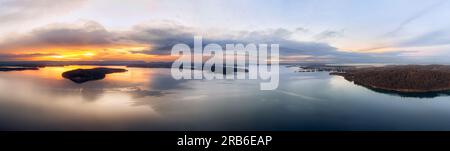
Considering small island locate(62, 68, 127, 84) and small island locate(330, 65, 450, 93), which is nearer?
small island locate(330, 65, 450, 93)

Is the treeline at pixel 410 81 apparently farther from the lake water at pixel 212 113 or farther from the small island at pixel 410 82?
the lake water at pixel 212 113

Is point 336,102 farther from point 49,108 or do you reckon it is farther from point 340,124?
point 49,108

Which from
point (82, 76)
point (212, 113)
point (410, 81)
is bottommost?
point (212, 113)

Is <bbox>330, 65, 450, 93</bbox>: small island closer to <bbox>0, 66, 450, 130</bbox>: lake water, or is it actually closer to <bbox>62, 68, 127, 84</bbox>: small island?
<bbox>0, 66, 450, 130</bbox>: lake water

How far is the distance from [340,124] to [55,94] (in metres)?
20.4

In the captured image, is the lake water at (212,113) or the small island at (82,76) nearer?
the lake water at (212,113)

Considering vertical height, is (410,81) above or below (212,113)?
above

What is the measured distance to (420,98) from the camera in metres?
23.6

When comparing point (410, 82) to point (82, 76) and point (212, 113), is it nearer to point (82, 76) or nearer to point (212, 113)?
point (212, 113)

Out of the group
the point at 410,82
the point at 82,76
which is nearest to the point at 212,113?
the point at 410,82

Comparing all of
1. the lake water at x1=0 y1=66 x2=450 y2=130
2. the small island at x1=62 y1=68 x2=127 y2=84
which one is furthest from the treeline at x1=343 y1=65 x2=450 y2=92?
the small island at x1=62 y1=68 x2=127 y2=84

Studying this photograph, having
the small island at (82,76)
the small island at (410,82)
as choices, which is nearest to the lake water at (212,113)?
the small island at (410,82)
